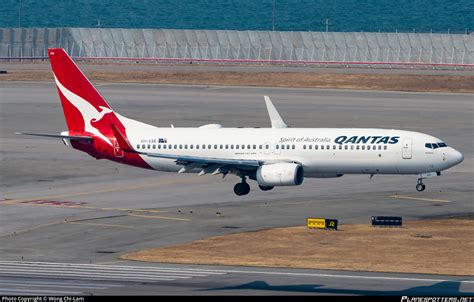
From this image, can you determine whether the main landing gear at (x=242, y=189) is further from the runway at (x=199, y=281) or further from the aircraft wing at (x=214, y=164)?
the runway at (x=199, y=281)

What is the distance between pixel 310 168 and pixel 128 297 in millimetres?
37622

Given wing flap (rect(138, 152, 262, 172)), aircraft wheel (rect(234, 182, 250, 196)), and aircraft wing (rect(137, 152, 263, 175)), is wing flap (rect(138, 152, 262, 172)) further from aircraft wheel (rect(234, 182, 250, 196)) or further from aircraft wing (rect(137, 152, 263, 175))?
aircraft wheel (rect(234, 182, 250, 196))

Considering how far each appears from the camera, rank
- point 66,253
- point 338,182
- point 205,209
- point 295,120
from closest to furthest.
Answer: point 66,253, point 205,209, point 338,182, point 295,120

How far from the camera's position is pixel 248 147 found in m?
88.6

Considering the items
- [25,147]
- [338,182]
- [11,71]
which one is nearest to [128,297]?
[338,182]

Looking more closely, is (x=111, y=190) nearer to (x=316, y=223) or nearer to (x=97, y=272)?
(x=316, y=223)

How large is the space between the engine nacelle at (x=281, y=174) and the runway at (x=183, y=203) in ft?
4.91

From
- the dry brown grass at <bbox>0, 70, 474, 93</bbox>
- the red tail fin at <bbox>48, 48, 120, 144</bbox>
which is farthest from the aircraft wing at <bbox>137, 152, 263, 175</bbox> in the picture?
the dry brown grass at <bbox>0, 70, 474, 93</bbox>

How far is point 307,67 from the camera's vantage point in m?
199

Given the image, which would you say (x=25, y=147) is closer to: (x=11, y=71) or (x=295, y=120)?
(x=295, y=120)

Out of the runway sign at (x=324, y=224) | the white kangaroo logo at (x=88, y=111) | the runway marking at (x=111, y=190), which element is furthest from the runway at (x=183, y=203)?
the white kangaroo logo at (x=88, y=111)

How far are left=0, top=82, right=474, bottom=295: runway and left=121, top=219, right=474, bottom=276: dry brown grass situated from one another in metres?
2.03

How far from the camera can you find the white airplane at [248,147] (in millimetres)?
85938

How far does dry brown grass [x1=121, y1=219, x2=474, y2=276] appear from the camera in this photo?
63.8m
